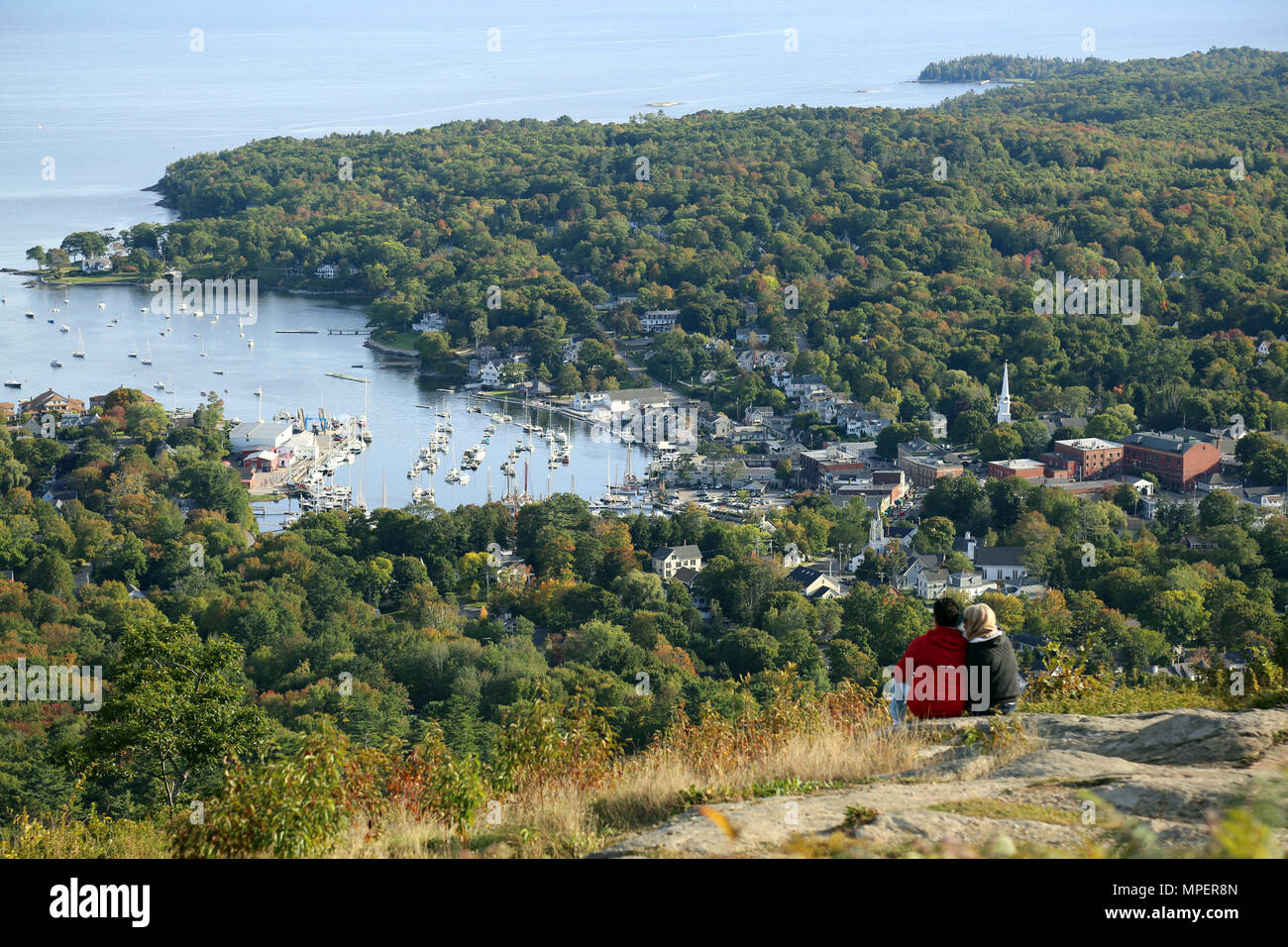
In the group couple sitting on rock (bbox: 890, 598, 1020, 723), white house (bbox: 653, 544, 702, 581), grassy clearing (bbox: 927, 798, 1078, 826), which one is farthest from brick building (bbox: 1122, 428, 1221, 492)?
grassy clearing (bbox: 927, 798, 1078, 826)

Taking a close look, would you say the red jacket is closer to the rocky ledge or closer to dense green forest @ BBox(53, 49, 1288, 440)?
the rocky ledge

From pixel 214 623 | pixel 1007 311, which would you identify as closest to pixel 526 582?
pixel 214 623

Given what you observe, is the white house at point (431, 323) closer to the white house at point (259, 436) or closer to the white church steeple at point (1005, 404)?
the white house at point (259, 436)

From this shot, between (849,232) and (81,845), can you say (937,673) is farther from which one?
(849,232)

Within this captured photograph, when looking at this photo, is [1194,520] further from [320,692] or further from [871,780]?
[871,780]

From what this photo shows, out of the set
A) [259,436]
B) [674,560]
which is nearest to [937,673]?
[674,560]

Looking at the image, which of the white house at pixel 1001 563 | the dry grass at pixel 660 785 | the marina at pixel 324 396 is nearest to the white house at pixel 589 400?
the marina at pixel 324 396

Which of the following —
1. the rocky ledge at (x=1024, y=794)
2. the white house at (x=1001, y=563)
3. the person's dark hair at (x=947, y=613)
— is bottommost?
the white house at (x=1001, y=563)
